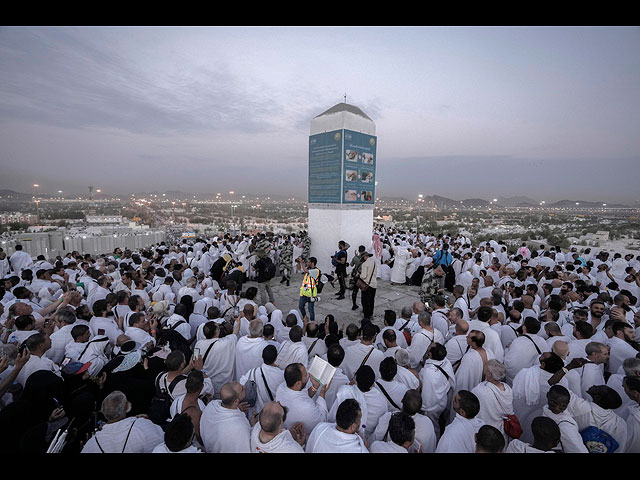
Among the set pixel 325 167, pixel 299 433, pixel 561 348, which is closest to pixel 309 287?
pixel 299 433

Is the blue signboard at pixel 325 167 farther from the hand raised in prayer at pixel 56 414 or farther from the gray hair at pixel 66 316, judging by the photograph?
the hand raised in prayer at pixel 56 414

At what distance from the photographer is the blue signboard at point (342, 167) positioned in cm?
1080

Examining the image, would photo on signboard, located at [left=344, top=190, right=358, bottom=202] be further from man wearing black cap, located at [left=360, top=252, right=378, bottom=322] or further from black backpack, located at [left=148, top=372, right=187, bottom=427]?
black backpack, located at [left=148, top=372, right=187, bottom=427]

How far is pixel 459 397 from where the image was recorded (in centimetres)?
254

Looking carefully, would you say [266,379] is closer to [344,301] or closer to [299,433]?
[299,433]

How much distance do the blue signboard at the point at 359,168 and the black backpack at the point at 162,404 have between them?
885 centimetres

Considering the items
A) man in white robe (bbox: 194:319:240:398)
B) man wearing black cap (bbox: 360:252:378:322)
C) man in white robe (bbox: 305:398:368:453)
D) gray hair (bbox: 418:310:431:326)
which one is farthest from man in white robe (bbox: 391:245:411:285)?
man in white robe (bbox: 305:398:368:453)

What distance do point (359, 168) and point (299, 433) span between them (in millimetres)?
9953

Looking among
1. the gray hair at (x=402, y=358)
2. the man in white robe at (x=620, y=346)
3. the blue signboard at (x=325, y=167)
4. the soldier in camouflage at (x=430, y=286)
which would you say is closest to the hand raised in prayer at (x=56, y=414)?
the gray hair at (x=402, y=358)

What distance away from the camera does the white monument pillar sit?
10.8 meters

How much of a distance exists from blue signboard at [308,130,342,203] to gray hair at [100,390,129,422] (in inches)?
370

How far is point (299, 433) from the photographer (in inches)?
101
